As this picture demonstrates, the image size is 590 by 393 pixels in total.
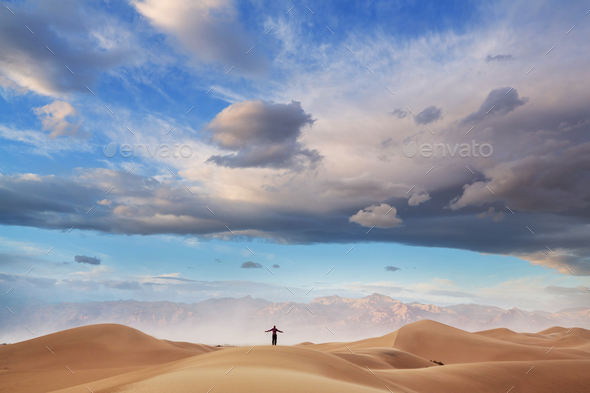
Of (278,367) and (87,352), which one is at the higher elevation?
(87,352)

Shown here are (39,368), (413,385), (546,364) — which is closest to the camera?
(413,385)

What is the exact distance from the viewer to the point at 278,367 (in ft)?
63.3

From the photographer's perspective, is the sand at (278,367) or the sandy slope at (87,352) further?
the sandy slope at (87,352)

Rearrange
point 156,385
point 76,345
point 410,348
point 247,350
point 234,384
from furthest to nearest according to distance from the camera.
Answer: point 410,348 → point 76,345 → point 247,350 → point 156,385 → point 234,384

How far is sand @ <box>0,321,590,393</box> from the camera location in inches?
634

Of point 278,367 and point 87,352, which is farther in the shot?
point 87,352

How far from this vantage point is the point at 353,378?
23125mm

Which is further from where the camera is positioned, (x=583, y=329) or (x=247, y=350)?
(x=583, y=329)

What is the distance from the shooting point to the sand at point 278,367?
16.1m

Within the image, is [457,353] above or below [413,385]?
above

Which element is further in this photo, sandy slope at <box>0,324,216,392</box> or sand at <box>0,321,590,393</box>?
sandy slope at <box>0,324,216,392</box>

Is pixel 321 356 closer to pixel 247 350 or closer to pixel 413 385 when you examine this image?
pixel 247 350

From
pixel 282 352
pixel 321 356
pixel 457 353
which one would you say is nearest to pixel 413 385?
pixel 321 356

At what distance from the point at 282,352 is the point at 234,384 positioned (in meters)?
11.1
